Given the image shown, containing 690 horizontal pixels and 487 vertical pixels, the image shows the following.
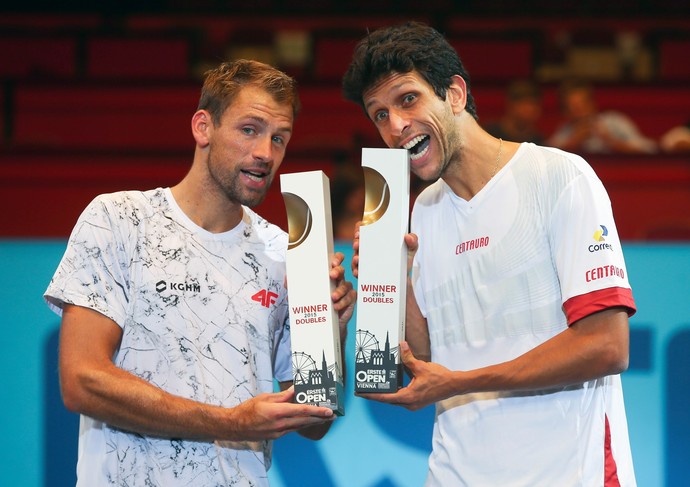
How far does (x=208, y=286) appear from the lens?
2104mm

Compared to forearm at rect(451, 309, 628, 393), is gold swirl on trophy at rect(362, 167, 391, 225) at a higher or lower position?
higher

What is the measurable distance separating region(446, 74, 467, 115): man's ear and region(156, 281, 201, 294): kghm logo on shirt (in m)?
0.76

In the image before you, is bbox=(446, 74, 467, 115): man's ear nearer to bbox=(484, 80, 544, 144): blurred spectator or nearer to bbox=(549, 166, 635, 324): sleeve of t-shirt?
bbox=(549, 166, 635, 324): sleeve of t-shirt

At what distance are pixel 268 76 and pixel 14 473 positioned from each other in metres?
1.43

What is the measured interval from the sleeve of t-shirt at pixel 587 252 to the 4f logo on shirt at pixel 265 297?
682 millimetres

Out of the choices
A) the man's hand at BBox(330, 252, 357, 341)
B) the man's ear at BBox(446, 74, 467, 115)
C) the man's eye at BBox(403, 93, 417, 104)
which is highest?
the man's ear at BBox(446, 74, 467, 115)

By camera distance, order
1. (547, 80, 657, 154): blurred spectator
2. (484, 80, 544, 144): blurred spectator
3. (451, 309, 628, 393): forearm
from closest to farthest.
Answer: (451, 309, 628, 393): forearm
(484, 80, 544, 144): blurred spectator
(547, 80, 657, 154): blurred spectator

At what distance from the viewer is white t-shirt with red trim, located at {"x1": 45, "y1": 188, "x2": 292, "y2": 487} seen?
6.53ft

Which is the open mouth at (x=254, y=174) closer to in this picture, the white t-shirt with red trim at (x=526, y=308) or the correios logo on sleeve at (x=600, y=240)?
the white t-shirt with red trim at (x=526, y=308)

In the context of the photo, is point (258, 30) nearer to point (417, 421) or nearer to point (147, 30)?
point (147, 30)

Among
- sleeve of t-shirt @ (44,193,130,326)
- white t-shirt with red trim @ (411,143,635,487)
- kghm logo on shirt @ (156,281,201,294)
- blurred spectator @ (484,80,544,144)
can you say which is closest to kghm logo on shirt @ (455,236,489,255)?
white t-shirt with red trim @ (411,143,635,487)

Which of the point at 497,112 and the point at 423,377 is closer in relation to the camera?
the point at 423,377

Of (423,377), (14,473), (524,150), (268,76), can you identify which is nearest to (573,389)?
(423,377)

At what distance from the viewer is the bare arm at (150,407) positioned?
1897 mm
